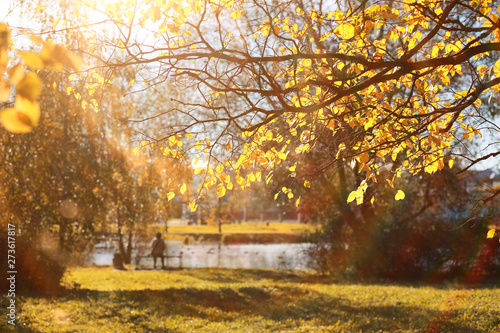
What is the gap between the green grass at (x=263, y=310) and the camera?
26.8ft

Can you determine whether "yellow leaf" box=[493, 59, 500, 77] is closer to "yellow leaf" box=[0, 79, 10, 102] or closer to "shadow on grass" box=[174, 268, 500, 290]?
"yellow leaf" box=[0, 79, 10, 102]

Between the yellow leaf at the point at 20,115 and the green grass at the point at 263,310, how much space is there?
22.3 ft

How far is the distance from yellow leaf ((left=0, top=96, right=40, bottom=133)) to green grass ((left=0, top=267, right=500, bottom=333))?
6.80 m

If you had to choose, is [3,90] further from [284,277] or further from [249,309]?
[284,277]

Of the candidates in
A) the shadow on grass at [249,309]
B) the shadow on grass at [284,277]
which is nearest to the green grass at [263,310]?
the shadow on grass at [249,309]

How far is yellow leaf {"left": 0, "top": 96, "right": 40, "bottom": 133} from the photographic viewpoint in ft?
6.14

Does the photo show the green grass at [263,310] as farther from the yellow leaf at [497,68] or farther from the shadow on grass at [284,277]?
the yellow leaf at [497,68]

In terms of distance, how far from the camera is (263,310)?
34.8 feet

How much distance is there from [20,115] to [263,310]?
956cm

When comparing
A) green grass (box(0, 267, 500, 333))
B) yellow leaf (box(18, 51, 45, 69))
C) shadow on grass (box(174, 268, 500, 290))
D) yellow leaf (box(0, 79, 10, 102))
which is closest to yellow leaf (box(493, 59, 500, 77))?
green grass (box(0, 267, 500, 333))

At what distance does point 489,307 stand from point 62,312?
875cm

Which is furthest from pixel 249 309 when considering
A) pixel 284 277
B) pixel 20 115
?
pixel 20 115

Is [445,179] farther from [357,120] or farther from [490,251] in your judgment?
[357,120]

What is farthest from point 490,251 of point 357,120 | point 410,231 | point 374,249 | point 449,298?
point 357,120
